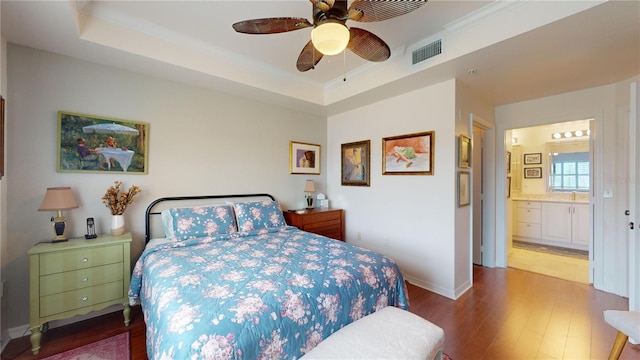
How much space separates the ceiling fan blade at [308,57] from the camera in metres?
1.95

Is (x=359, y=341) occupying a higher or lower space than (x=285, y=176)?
lower

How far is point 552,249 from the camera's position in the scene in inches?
184

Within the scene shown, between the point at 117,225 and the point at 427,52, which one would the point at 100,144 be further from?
the point at 427,52

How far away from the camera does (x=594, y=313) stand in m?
2.44

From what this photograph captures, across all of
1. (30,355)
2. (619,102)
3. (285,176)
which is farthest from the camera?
(285,176)

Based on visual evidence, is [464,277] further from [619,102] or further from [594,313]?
[619,102]

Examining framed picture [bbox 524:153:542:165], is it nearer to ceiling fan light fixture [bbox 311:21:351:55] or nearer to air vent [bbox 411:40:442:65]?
air vent [bbox 411:40:442:65]

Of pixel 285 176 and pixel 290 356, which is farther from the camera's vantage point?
pixel 285 176

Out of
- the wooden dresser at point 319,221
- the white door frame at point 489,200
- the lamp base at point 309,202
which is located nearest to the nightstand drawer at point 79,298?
the wooden dresser at point 319,221

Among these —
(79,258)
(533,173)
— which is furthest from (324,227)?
(533,173)

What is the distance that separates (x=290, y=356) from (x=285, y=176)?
2789 mm

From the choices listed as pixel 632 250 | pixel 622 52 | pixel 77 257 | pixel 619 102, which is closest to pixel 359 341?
pixel 77 257

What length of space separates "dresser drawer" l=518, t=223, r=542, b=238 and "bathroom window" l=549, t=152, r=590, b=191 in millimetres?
925

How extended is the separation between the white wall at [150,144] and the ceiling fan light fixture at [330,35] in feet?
7.00
